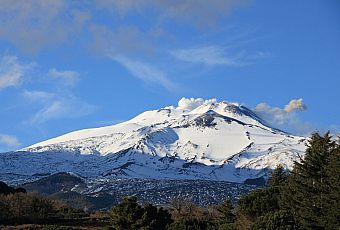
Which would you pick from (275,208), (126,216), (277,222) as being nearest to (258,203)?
(275,208)

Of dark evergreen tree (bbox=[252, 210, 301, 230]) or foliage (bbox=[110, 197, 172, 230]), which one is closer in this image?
dark evergreen tree (bbox=[252, 210, 301, 230])

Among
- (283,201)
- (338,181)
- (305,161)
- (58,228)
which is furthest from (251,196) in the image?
(58,228)

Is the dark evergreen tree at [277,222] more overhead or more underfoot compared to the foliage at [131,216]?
more underfoot

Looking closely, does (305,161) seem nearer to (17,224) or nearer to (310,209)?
(310,209)

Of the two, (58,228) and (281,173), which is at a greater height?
(281,173)

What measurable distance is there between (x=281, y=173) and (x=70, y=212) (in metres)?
26.0

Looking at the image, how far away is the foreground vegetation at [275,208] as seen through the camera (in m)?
42.0

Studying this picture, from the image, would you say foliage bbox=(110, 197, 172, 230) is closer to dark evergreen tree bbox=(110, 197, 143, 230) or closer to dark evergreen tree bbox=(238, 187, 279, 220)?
dark evergreen tree bbox=(110, 197, 143, 230)

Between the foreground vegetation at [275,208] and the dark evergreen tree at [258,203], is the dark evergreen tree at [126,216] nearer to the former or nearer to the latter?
the foreground vegetation at [275,208]

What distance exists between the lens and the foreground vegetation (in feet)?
138

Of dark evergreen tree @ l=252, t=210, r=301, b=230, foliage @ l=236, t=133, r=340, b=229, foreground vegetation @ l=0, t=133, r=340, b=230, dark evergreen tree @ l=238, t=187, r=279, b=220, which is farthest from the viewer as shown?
dark evergreen tree @ l=238, t=187, r=279, b=220

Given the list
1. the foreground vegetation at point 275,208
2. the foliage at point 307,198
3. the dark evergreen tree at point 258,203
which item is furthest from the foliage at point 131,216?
the dark evergreen tree at point 258,203

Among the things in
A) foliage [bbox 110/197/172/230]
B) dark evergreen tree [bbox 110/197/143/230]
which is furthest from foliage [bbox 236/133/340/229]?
dark evergreen tree [bbox 110/197/143/230]

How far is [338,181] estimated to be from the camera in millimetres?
41625
